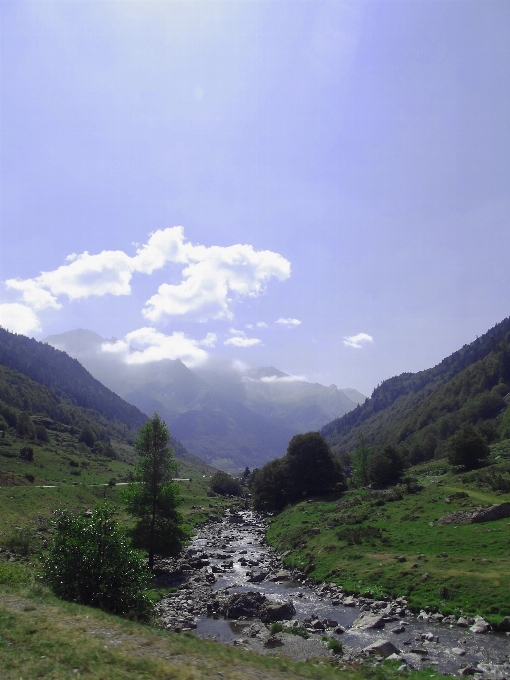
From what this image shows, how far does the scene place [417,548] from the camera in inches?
1604

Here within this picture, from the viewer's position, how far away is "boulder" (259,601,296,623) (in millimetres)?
30688

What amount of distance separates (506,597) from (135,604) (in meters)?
24.8

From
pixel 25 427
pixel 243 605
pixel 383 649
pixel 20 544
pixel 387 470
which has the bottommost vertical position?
pixel 243 605

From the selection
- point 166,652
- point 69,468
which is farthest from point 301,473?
point 69,468

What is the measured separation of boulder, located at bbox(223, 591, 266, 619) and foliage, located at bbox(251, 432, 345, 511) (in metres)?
61.5

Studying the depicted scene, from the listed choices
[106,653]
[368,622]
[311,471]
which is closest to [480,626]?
[368,622]

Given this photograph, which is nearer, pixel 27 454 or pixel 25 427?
pixel 27 454

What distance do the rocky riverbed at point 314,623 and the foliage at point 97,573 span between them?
456cm

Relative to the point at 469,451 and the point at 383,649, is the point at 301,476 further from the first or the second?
the point at 383,649

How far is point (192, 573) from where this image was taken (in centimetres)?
4559

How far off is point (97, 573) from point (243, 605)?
13.4m

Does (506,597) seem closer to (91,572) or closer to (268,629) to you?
(268,629)

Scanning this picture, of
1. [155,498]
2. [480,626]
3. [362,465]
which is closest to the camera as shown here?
[480,626]

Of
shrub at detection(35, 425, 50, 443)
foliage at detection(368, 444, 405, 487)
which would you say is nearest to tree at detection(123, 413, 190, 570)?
foliage at detection(368, 444, 405, 487)
